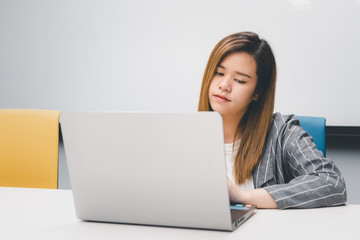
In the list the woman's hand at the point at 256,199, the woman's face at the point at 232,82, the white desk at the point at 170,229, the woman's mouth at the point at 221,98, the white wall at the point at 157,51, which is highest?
the white wall at the point at 157,51

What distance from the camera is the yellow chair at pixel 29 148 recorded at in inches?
59.9

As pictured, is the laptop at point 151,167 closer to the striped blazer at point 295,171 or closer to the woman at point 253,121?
the striped blazer at point 295,171

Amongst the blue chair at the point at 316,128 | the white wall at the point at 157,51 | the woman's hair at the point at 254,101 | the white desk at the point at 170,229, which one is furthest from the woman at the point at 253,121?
the white wall at the point at 157,51

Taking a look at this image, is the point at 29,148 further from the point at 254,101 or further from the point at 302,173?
the point at 302,173

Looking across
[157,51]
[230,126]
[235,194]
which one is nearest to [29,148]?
[230,126]

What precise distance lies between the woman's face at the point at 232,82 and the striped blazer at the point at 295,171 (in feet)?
0.52

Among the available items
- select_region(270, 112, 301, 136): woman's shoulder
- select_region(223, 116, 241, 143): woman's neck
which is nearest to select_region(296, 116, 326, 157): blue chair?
select_region(270, 112, 301, 136): woman's shoulder

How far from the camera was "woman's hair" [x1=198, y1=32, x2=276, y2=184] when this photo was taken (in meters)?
1.29

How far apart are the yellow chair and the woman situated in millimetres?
603

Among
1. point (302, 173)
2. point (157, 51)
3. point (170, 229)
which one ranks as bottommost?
point (170, 229)

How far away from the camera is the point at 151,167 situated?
30.5 inches

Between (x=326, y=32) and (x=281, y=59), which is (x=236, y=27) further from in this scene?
(x=326, y=32)

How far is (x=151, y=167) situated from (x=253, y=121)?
2.23 ft

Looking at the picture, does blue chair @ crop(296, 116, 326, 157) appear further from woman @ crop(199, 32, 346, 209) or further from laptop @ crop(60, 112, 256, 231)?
laptop @ crop(60, 112, 256, 231)
